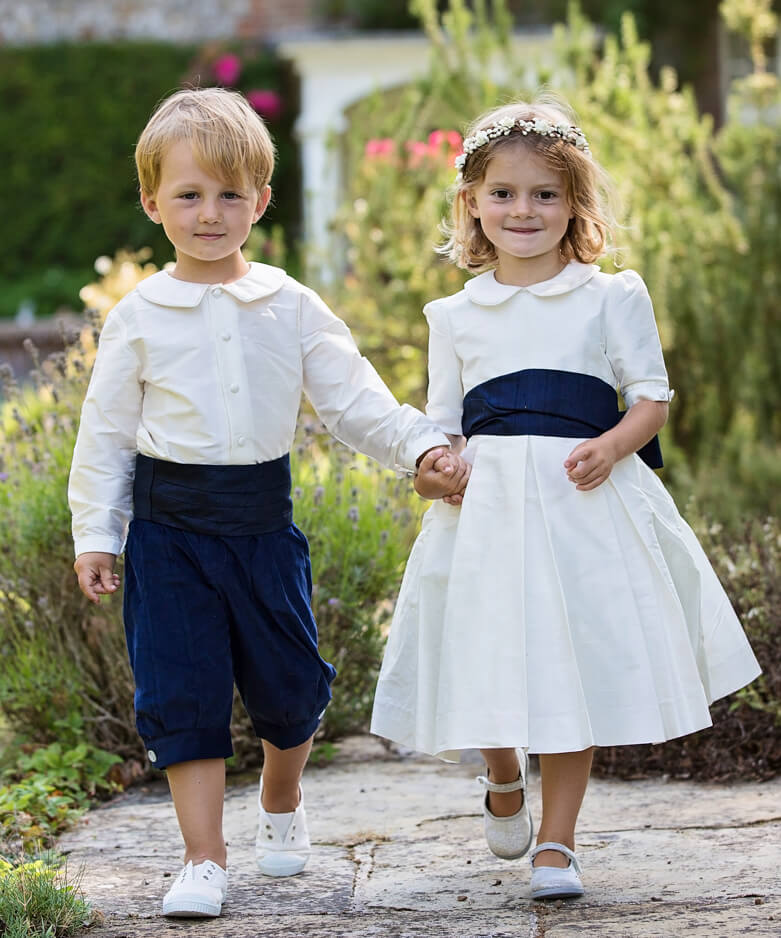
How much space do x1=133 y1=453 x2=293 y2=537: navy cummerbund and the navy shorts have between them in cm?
2

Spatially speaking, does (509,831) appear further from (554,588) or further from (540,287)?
(540,287)

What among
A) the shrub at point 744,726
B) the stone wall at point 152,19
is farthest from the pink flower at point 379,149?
the stone wall at point 152,19

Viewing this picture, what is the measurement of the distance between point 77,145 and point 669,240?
323 inches

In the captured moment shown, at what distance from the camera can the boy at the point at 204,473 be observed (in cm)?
271

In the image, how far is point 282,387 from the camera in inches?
112

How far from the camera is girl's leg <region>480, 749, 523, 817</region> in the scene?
2.85 m

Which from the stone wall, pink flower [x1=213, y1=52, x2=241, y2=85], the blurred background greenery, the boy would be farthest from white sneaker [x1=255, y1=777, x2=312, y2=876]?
the stone wall

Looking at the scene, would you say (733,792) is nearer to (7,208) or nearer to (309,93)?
(309,93)

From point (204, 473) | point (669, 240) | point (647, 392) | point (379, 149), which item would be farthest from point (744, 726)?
point (379, 149)

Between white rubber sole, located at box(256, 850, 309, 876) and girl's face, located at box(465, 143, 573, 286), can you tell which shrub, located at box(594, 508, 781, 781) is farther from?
girl's face, located at box(465, 143, 573, 286)

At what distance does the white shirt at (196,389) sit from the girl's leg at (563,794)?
66 cm

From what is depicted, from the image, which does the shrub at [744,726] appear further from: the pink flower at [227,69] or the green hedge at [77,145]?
the pink flower at [227,69]

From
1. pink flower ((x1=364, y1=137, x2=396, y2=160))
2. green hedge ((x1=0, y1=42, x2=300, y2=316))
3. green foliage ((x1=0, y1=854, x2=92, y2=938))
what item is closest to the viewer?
green foliage ((x1=0, y1=854, x2=92, y2=938))

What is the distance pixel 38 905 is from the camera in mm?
2490
